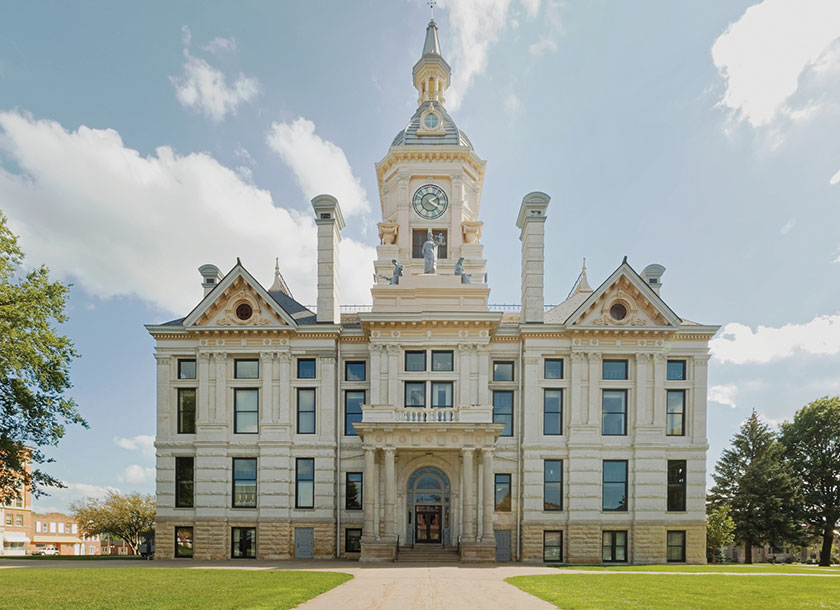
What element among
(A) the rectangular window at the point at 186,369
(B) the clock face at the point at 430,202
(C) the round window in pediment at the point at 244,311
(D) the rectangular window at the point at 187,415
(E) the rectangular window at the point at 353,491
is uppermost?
(B) the clock face at the point at 430,202

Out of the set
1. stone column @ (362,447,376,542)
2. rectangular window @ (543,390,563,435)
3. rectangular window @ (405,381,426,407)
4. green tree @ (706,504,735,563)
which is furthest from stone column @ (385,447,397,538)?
green tree @ (706,504,735,563)

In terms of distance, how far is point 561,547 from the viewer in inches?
1268

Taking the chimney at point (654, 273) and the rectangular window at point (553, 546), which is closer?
the rectangular window at point (553, 546)

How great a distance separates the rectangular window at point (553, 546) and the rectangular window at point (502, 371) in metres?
8.98

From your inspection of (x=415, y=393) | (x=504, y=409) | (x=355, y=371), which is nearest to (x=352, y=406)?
(x=355, y=371)

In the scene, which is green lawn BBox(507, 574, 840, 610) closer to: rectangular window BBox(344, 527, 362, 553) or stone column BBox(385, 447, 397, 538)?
stone column BBox(385, 447, 397, 538)

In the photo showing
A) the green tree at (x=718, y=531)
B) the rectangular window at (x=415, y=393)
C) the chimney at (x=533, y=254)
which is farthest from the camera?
the green tree at (x=718, y=531)

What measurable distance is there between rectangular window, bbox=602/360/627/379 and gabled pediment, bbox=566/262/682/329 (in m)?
2.21

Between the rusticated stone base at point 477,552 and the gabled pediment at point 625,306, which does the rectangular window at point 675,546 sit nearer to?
the rusticated stone base at point 477,552

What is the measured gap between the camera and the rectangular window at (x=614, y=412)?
3312cm

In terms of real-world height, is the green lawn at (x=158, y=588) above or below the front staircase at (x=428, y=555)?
above

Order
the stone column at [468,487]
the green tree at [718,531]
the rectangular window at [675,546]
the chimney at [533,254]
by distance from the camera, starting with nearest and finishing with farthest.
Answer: the stone column at [468,487]
the rectangular window at [675,546]
the chimney at [533,254]
the green tree at [718,531]

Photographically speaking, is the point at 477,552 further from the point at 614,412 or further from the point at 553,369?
the point at 614,412

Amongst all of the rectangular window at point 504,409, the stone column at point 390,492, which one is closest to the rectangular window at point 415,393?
the stone column at point 390,492
